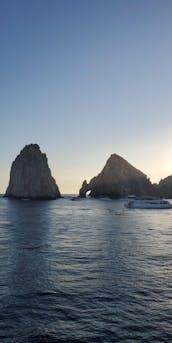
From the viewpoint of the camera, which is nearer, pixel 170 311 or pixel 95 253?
pixel 170 311

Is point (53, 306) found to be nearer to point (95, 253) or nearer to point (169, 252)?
point (95, 253)

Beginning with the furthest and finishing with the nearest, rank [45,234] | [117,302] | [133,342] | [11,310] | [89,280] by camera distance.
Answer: [45,234], [89,280], [117,302], [11,310], [133,342]

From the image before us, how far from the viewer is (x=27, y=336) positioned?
683 inches

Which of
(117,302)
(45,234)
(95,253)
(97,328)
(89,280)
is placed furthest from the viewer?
(45,234)

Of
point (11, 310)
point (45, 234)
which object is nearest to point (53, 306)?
point (11, 310)

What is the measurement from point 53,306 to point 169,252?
2312 centimetres

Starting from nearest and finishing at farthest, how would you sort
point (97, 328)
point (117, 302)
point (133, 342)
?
point (133, 342) → point (97, 328) → point (117, 302)

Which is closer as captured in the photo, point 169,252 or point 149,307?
point 149,307

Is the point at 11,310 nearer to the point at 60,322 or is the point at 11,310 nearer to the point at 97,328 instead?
the point at 60,322

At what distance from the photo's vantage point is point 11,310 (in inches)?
827

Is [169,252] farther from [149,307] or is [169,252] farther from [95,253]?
[149,307]

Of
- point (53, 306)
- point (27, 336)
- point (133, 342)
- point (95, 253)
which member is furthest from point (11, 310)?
point (95, 253)

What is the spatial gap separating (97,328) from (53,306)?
4.26 meters

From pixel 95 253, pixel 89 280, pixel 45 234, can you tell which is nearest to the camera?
pixel 89 280
